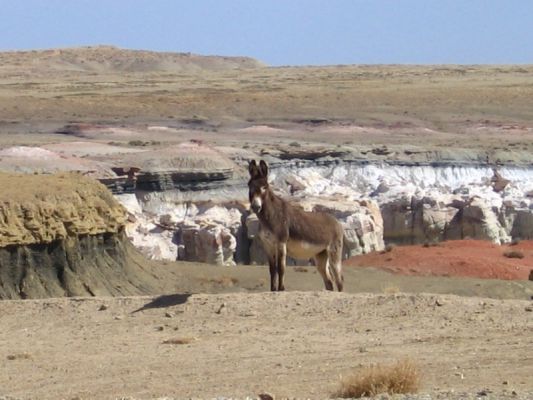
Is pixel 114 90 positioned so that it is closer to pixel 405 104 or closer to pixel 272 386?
pixel 405 104

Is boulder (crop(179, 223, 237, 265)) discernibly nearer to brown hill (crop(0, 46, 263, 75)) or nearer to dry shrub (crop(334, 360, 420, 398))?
dry shrub (crop(334, 360, 420, 398))

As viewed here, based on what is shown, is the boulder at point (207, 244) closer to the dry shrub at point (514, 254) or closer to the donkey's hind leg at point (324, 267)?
the dry shrub at point (514, 254)

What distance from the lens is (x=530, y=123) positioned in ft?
259

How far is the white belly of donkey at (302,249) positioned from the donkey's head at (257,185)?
871 millimetres

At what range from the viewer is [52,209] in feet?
85.9

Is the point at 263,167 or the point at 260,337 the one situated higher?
the point at 263,167

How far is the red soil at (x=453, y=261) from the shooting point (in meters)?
40.2

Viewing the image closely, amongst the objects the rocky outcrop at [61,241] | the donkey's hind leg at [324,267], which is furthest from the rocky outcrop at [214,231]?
the donkey's hind leg at [324,267]

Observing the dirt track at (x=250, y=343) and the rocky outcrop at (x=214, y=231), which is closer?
the dirt track at (x=250, y=343)

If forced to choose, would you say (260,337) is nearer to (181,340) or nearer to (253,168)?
(181,340)

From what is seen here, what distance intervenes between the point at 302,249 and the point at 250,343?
172 inches

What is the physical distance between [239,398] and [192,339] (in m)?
4.19

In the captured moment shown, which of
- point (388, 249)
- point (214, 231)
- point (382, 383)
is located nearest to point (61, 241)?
point (214, 231)

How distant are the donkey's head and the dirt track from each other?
69.4 inches
